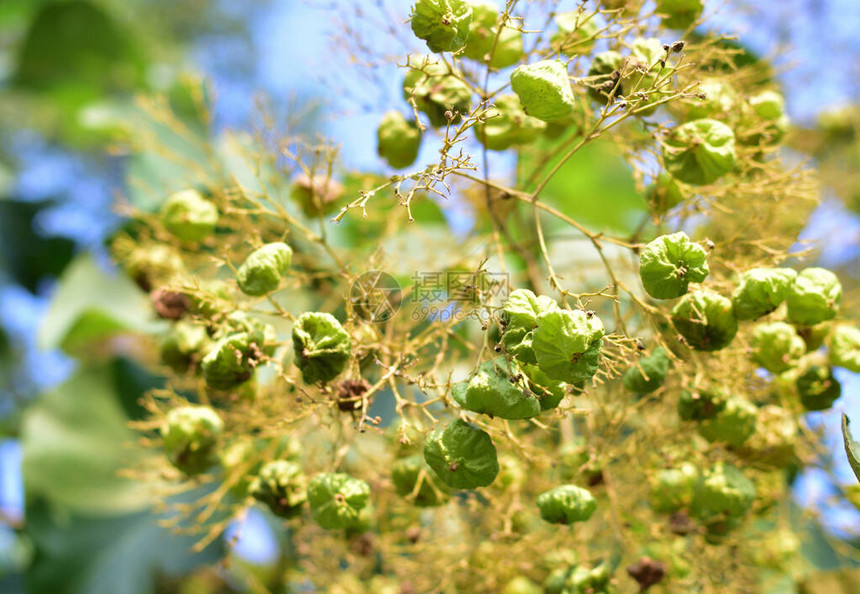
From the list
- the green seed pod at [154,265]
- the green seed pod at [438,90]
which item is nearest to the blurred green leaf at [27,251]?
the green seed pod at [154,265]

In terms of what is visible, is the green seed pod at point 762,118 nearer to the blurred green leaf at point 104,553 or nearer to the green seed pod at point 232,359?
the green seed pod at point 232,359

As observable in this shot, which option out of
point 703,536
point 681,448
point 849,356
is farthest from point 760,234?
point 703,536

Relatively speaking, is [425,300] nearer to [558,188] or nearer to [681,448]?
[681,448]

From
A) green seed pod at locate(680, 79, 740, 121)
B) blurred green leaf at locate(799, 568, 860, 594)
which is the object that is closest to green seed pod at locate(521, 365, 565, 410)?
green seed pod at locate(680, 79, 740, 121)

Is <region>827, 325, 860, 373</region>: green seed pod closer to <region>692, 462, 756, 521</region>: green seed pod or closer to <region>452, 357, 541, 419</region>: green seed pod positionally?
<region>692, 462, 756, 521</region>: green seed pod

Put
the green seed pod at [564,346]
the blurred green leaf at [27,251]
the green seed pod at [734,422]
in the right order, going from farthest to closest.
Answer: the blurred green leaf at [27,251] → the green seed pod at [734,422] → the green seed pod at [564,346]

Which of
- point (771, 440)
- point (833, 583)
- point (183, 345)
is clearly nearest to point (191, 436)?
point (183, 345)
